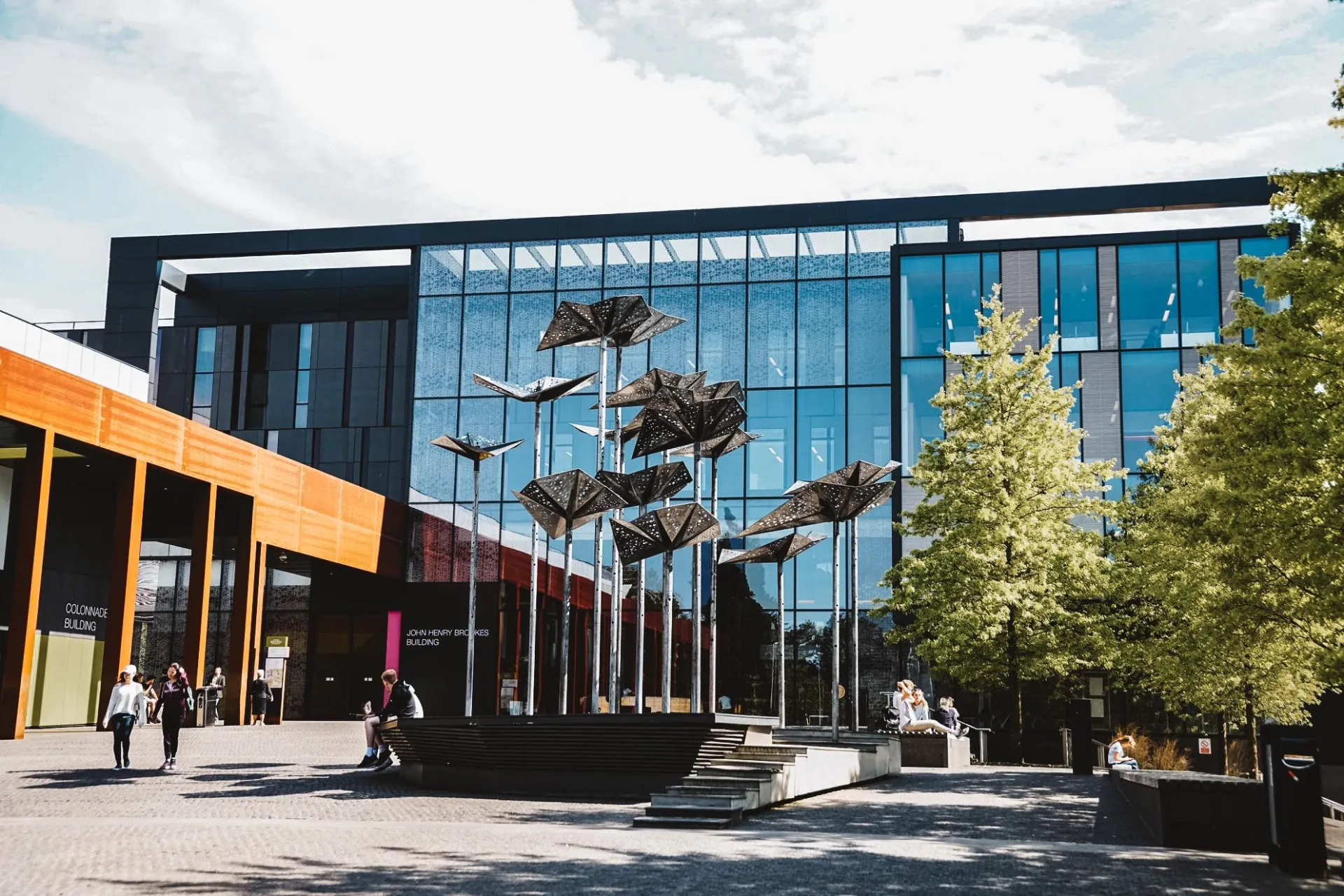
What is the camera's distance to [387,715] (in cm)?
1966

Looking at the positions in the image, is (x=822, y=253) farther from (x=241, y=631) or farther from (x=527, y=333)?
(x=241, y=631)

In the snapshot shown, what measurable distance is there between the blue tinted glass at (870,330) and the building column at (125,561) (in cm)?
2276

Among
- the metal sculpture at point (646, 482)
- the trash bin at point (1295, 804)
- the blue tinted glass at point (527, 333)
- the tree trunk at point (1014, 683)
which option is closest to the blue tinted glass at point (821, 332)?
the blue tinted glass at point (527, 333)

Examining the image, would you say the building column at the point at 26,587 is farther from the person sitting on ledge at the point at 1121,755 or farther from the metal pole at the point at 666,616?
the person sitting on ledge at the point at 1121,755

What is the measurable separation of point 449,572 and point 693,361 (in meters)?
10.6

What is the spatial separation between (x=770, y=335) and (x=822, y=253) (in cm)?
325

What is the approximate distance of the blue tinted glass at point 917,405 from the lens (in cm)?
4162

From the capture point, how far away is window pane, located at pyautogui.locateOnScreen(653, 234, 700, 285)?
44781 millimetres

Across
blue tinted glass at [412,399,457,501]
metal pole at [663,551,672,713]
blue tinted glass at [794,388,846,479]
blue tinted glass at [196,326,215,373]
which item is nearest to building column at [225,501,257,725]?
blue tinted glass at [412,399,457,501]

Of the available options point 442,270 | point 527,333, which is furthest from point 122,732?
point 442,270

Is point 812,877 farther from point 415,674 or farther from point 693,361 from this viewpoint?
point 693,361

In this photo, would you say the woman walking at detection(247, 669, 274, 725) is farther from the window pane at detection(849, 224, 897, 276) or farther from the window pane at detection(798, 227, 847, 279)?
the window pane at detection(849, 224, 897, 276)

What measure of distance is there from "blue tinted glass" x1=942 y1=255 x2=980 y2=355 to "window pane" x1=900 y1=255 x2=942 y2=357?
28cm

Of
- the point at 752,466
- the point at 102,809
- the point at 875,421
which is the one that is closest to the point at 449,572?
the point at 752,466
